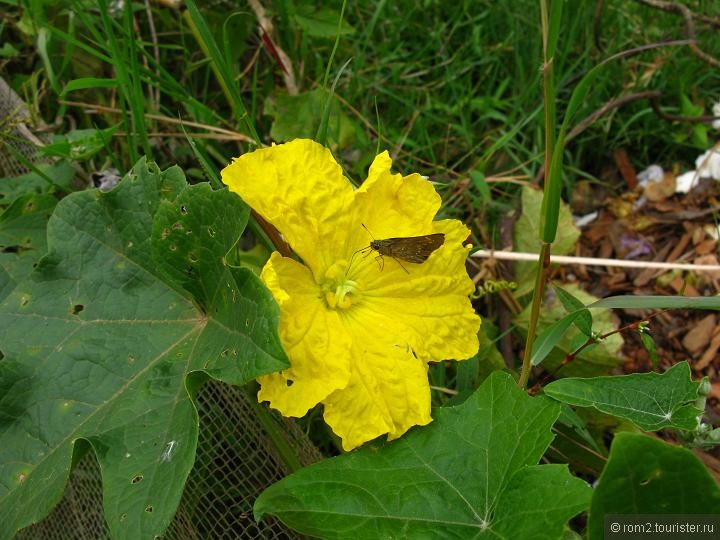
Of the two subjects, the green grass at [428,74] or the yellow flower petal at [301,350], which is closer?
the yellow flower petal at [301,350]

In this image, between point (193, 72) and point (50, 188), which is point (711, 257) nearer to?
point (193, 72)

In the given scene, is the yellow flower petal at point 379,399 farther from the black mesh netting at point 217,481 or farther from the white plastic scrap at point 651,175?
the white plastic scrap at point 651,175

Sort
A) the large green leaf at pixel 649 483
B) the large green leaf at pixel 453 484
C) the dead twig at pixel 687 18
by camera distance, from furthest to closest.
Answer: the dead twig at pixel 687 18 → the large green leaf at pixel 453 484 → the large green leaf at pixel 649 483

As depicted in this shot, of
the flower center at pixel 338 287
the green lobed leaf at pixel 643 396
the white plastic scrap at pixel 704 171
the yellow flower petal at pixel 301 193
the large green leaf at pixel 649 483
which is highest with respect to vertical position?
the yellow flower petal at pixel 301 193

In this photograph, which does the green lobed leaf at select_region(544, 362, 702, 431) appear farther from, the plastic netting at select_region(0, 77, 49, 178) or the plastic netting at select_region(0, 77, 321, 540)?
the plastic netting at select_region(0, 77, 49, 178)

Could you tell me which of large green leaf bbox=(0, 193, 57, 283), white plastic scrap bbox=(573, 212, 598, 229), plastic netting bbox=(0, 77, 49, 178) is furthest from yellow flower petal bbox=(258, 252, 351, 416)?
white plastic scrap bbox=(573, 212, 598, 229)

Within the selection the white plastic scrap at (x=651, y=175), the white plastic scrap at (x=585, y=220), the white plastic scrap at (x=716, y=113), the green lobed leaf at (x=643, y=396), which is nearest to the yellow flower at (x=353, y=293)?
the green lobed leaf at (x=643, y=396)
